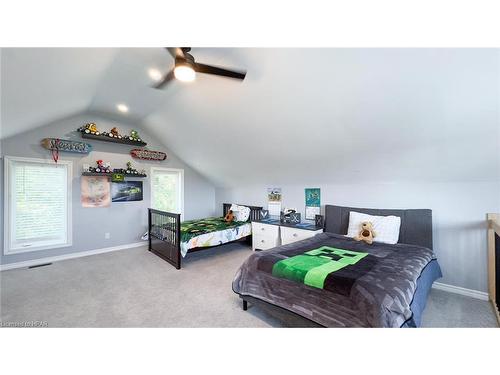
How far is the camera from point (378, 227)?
9.05ft

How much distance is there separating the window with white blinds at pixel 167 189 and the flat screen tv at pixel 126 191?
0.30 metres

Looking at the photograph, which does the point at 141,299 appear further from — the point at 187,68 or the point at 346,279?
the point at 187,68

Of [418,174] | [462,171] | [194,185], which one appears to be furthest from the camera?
[194,185]

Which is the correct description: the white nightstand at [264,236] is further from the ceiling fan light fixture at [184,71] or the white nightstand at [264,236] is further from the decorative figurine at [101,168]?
the decorative figurine at [101,168]

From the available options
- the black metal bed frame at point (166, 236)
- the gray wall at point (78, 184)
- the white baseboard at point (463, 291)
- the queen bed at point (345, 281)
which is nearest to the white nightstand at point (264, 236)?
the black metal bed frame at point (166, 236)

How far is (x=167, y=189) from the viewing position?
199 inches

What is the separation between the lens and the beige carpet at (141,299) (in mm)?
1949

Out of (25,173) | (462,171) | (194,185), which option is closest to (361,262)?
(462,171)

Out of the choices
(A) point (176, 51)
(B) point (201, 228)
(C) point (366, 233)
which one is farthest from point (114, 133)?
(C) point (366, 233)

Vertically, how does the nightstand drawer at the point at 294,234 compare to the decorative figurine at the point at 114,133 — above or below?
below

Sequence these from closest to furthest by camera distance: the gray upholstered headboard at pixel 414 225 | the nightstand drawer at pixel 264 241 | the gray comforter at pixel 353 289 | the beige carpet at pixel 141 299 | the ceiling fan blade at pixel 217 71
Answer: the gray comforter at pixel 353 289, the ceiling fan blade at pixel 217 71, the beige carpet at pixel 141 299, the gray upholstered headboard at pixel 414 225, the nightstand drawer at pixel 264 241
